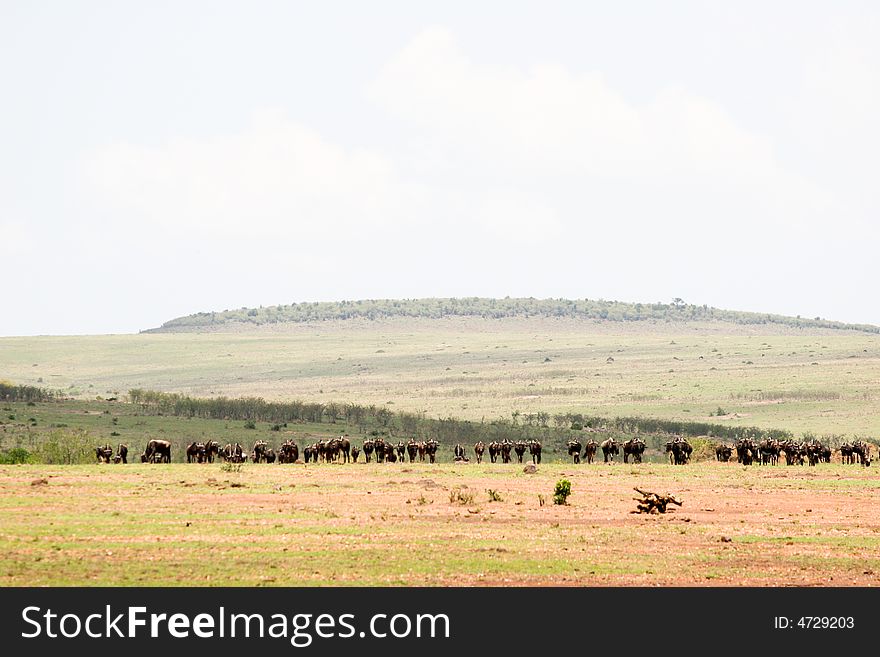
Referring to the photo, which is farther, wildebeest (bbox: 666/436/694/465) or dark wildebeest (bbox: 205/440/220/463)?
A: wildebeest (bbox: 666/436/694/465)

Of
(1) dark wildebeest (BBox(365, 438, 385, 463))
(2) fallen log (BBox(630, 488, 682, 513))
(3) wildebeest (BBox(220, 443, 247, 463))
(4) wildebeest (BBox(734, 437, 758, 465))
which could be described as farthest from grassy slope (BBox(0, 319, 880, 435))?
(2) fallen log (BBox(630, 488, 682, 513))

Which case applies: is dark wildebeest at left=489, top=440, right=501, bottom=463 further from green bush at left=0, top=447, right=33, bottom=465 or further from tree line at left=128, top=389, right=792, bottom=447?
tree line at left=128, top=389, right=792, bottom=447

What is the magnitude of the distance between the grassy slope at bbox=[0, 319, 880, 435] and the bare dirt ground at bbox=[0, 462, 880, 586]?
50.8 meters

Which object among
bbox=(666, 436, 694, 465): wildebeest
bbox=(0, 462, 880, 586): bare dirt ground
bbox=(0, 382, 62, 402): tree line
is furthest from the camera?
bbox=(0, 382, 62, 402): tree line

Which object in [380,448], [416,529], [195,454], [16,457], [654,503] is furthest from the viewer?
[380,448]

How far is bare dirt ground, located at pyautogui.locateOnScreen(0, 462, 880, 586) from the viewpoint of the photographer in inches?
937

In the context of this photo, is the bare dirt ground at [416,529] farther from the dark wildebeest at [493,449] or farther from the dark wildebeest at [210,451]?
the dark wildebeest at [493,449]

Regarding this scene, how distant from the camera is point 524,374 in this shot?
486 feet

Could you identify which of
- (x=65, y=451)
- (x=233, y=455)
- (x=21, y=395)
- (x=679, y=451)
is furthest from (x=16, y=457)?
(x=21, y=395)

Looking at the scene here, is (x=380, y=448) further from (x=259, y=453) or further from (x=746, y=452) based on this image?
(x=746, y=452)

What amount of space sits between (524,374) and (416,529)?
390ft

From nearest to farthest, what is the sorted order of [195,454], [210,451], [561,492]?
[561,492], [210,451], [195,454]
